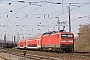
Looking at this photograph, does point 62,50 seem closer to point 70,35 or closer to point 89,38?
point 70,35

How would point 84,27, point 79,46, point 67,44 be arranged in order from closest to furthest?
1. point 67,44
2. point 79,46
3. point 84,27

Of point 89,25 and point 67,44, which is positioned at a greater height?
point 89,25

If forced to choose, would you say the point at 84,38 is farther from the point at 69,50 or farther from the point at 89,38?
the point at 69,50

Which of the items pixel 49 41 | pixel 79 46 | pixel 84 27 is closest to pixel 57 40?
pixel 49 41

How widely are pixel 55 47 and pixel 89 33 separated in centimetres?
2548

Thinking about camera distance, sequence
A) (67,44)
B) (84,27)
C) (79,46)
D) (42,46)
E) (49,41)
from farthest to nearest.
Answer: (84,27)
(79,46)
(42,46)
(49,41)
(67,44)

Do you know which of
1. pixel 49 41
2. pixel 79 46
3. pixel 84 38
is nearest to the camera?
pixel 49 41

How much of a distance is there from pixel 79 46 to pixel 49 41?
16914mm

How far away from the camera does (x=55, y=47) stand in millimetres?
38750

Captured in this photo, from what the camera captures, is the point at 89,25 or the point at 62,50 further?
the point at 89,25

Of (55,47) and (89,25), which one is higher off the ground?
(89,25)

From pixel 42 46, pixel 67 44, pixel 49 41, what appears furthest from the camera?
pixel 42 46

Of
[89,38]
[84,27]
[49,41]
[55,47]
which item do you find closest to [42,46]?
[49,41]

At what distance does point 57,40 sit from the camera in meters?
38.1
